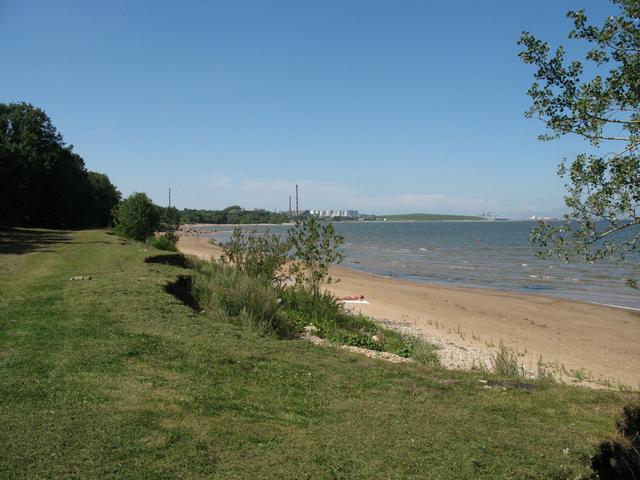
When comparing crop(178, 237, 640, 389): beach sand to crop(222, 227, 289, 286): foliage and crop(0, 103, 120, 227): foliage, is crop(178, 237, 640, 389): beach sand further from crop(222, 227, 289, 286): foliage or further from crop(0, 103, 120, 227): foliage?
crop(0, 103, 120, 227): foliage

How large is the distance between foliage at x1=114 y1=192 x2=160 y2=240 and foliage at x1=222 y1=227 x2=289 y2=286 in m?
14.0

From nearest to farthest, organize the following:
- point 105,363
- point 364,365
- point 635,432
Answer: point 635,432 → point 105,363 → point 364,365

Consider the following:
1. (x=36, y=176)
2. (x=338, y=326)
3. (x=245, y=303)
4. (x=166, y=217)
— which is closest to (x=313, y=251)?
(x=338, y=326)

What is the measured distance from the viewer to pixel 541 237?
5.46m

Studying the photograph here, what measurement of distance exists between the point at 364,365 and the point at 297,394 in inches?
65.3

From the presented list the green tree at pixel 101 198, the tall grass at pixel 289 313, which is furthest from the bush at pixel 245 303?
the green tree at pixel 101 198

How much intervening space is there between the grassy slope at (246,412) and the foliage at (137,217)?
20.5m

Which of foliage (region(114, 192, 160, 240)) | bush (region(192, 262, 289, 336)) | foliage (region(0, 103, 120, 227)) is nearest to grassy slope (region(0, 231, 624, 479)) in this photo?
bush (region(192, 262, 289, 336))

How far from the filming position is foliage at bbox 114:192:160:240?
28547 millimetres

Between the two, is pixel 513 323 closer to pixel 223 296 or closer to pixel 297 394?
→ pixel 223 296

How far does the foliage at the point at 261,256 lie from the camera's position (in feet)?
48.9

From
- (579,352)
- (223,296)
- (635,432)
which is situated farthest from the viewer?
(579,352)

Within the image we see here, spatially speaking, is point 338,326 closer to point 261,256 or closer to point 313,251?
point 313,251

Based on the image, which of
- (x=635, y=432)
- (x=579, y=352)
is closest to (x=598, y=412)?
(x=635, y=432)
